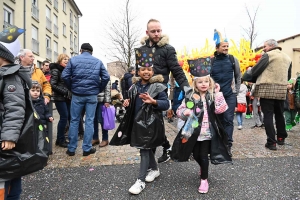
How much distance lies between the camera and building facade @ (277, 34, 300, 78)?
30.4 meters

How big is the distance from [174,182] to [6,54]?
2.33 m

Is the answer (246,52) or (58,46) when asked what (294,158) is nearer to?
(246,52)

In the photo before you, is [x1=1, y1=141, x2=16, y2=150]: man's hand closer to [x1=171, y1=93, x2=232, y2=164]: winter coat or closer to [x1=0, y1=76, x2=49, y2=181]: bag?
[x1=0, y1=76, x2=49, y2=181]: bag

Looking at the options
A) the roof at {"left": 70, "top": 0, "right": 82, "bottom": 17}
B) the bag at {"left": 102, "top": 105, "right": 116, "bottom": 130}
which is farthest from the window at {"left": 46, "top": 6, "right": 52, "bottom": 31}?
the bag at {"left": 102, "top": 105, "right": 116, "bottom": 130}

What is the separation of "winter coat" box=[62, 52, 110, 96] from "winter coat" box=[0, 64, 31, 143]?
224 cm

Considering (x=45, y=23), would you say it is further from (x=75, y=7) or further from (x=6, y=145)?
(x=6, y=145)

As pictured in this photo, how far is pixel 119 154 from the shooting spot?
4.43 meters

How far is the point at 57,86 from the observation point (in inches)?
193

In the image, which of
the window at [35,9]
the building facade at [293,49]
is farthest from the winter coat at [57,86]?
the building facade at [293,49]

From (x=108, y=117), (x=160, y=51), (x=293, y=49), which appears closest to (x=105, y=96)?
(x=108, y=117)

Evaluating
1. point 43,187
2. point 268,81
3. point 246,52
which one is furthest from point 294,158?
point 246,52

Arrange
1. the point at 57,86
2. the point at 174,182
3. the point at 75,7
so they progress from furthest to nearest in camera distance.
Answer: the point at 75,7 < the point at 57,86 < the point at 174,182

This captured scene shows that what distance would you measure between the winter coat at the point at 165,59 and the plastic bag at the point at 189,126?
0.65 metres

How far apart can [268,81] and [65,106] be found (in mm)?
4032
